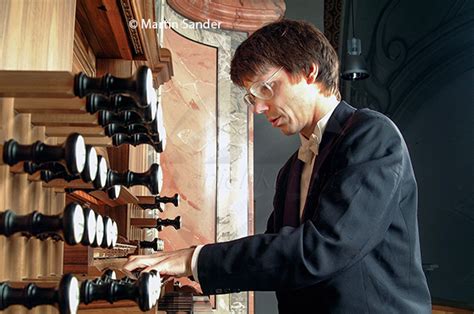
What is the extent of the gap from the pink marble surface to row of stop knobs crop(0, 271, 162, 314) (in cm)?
278

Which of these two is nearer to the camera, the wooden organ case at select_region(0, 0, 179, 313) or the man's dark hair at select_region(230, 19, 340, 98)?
the wooden organ case at select_region(0, 0, 179, 313)

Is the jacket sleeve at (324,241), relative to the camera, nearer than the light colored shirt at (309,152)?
Yes

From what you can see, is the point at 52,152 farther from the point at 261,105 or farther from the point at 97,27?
the point at 97,27

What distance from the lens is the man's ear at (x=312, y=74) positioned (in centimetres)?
142

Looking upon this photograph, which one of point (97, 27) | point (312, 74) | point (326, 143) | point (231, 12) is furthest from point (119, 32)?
point (231, 12)

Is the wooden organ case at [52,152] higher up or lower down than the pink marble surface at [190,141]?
lower down

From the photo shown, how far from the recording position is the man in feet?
3.60

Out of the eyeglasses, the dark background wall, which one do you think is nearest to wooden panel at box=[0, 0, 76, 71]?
the eyeglasses

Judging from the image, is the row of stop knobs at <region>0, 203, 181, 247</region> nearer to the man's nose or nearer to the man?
the man

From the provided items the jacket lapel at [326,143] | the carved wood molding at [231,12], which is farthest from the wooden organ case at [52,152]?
the carved wood molding at [231,12]

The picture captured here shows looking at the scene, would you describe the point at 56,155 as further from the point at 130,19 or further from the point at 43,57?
the point at 130,19

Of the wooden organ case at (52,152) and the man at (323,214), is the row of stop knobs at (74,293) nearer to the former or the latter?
the wooden organ case at (52,152)

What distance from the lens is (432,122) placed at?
400cm

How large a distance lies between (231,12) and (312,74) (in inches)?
104
